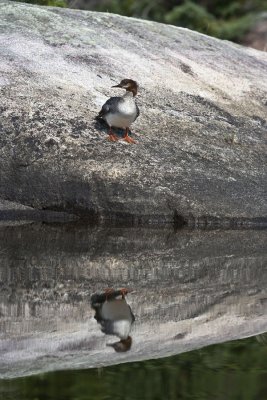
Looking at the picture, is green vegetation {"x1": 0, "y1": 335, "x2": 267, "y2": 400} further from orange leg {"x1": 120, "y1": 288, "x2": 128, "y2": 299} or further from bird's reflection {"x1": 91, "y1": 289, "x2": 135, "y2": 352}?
orange leg {"x1": 120, "y1": 288, "x2": 128, "y2": 299}

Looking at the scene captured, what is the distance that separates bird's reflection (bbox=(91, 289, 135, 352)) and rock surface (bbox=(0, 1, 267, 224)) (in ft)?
13.0

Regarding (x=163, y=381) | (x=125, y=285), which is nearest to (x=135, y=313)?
(x=125, y=285)

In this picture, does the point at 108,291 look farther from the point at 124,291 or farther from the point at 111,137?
the point at 111,137

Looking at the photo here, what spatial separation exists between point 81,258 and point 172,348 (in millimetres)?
3224

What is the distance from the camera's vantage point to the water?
568 centimetres

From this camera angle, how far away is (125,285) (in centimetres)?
856

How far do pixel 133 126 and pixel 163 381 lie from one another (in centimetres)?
773

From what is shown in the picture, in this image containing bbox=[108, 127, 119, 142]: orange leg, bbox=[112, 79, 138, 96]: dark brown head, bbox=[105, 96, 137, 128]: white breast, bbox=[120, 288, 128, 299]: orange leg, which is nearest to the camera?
bbox=[120, 288, 128, 299]: orange leg

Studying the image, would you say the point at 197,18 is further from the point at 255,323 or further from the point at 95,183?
the point at 255,323

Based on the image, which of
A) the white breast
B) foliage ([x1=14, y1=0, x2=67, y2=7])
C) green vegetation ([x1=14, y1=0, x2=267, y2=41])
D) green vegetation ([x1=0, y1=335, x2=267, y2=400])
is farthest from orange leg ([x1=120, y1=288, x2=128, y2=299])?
green vegetation ([x1=14, y1=0, x2=267, y2=41])

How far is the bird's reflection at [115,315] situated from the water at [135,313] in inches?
0.9

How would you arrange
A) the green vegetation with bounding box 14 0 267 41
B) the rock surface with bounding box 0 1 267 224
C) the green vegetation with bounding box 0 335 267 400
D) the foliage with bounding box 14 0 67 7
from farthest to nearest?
the green vegetation with bounding box 14 0 267 41, the foliage with bounding box 14 0 67 7, the rock surface with bounding box 0 1 267 224, the green vegetation with bounding box 0 335 267 400

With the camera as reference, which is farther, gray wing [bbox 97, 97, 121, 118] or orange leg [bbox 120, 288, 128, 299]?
gray wing [bbox 97, 97, 121, 118]

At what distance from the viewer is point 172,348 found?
6.56 m
